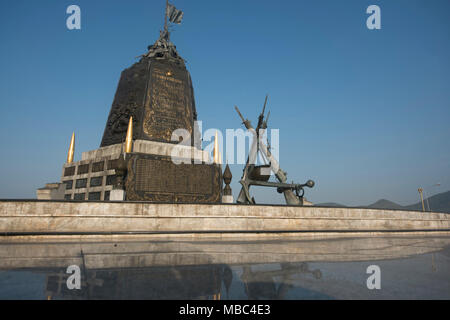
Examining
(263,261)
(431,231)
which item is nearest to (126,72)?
(263,261)

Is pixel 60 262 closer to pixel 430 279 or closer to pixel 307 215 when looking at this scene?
pixel 430 279

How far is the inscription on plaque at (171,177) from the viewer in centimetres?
1027

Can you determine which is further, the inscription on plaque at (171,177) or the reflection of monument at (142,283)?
the inscription on plaque at (171,177)

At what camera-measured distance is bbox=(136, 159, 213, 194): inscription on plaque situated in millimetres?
10266

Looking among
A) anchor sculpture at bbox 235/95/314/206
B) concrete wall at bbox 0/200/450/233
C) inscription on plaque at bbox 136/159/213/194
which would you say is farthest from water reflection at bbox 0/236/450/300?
anchor sculpture at bbox 235/95/314/206

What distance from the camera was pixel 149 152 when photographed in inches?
480

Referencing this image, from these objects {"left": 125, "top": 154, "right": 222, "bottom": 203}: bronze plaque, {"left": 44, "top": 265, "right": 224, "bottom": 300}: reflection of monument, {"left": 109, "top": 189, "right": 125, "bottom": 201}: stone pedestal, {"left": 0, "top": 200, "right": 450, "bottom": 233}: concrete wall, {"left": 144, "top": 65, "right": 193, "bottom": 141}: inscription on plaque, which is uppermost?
{"left": 144, "top": 65, "right": 193, "bottom": 141}: inscription on plaque

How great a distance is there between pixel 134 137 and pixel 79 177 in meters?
3.30

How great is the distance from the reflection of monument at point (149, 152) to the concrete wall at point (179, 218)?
145 cm

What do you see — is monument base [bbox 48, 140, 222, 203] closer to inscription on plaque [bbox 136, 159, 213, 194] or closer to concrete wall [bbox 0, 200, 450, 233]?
inscription on plaque [bbox 136, 159, 213, 194]

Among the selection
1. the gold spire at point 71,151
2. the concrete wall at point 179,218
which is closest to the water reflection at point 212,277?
the concrete wall at point 179,218

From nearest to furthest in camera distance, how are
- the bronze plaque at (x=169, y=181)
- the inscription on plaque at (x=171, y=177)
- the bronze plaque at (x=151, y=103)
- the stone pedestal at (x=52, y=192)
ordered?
1. the bronze plaque at (x=169, y=181)
2. the inscription on plaque at (x=171, y=177)
3. the stone pedestal at (x=52, y=192)
4. the bronze plaque at (x=151, y=103)

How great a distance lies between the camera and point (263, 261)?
4160 millimetres

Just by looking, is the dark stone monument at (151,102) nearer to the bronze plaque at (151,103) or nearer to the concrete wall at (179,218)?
the bronze plaque at (151,103)
